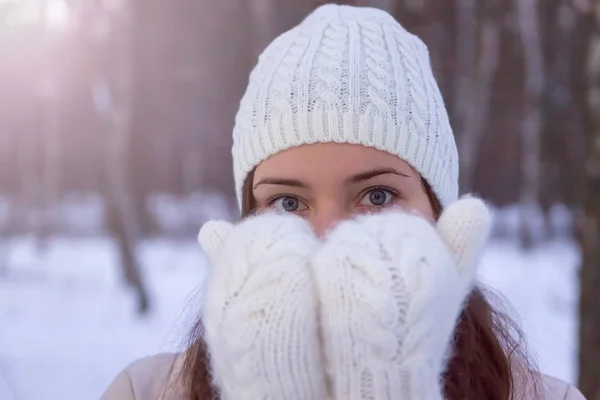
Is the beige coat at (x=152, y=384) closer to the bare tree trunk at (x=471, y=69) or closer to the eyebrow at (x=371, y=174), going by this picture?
the eyebrow at (x=371, y=174)

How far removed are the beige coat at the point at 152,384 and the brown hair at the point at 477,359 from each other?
0.21 ft

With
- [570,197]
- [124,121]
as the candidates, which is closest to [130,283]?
A: [124,121]

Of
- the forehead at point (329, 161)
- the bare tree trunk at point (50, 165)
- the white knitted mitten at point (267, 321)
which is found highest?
the forehead at point (329, 161)

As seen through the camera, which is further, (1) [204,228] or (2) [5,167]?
(2) [5,167]

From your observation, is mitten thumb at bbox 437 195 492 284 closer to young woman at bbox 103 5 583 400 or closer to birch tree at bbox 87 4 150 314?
young woman at bbox 103 5 583 400

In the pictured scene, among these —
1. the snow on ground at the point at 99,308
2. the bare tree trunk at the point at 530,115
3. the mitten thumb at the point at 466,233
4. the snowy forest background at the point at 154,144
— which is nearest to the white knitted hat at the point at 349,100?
the mitten thumb at the point at 466,233

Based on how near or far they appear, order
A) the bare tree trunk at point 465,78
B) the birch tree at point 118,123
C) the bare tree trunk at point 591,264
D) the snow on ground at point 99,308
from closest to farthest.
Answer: the bare tree trunk at point 591,264 < the snow on ground at point 99,308 < the birch tree at point 118,123 < the bare tree trunk at point 465,78

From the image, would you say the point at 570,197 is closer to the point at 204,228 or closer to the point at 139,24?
the point at 139,24

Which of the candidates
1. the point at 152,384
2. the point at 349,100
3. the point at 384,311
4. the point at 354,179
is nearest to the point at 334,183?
the point at 354,179

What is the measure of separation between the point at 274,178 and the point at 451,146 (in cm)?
33

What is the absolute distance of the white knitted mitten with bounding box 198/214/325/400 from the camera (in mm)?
567

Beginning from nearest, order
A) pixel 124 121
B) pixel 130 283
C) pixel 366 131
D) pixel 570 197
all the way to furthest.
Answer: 1. pixel 366 131
2. pixel 130 283
3. pixel 124 121
4. pixel 570 197

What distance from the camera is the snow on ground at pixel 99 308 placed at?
9.21 ft

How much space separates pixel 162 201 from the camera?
5.29 meters
